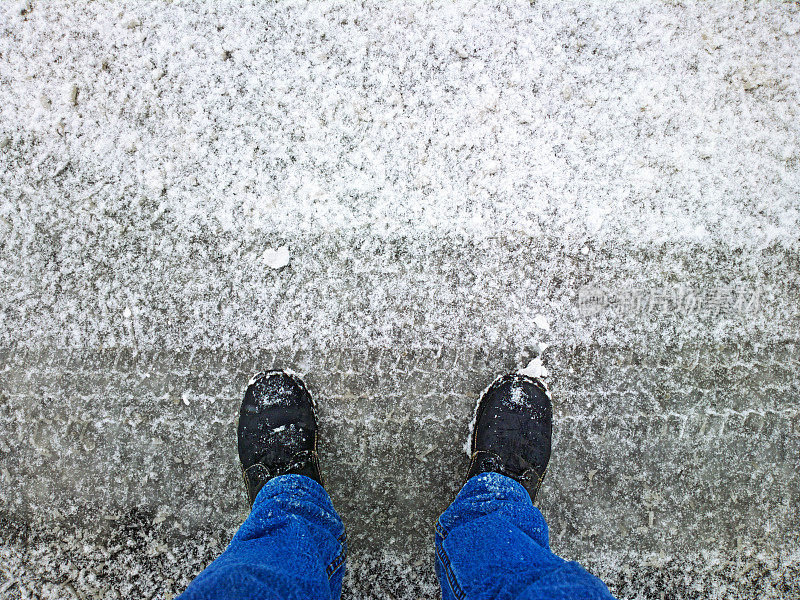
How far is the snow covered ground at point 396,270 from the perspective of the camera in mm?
1378

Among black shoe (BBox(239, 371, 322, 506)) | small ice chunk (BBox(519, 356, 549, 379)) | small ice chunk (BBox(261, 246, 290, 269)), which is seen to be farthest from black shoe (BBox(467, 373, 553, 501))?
small ice chunk (BBox(261, 246, 290, 269))

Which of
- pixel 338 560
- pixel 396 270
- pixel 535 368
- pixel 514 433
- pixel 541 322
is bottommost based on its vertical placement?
pixel 338 560

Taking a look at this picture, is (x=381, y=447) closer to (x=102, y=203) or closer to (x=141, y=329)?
(x=141, y=329)

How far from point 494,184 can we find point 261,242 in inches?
29.0

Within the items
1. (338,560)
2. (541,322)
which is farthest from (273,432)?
(541,322)

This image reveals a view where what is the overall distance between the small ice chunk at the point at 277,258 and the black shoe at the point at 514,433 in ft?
2.41

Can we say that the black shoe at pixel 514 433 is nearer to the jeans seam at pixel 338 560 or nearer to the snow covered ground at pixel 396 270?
the snow covered ground at pixel 396 270

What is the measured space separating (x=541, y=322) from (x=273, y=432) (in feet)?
2.88

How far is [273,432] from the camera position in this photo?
53.2 inches

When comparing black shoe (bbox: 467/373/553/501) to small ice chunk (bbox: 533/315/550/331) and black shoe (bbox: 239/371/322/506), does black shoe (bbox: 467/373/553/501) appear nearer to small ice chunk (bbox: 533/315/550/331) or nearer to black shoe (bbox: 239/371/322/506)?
small ice chunk (bbox: 533/315/550/331)

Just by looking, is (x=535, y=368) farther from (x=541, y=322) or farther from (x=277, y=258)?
(x=277, y=258)

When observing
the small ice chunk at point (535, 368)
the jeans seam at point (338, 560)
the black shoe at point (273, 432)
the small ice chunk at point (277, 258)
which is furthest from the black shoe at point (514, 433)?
the small ice chunk at point (277, 258)

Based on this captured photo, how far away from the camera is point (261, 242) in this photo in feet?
4.53

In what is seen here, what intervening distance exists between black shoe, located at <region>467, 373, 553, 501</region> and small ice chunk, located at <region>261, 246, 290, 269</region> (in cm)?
73
